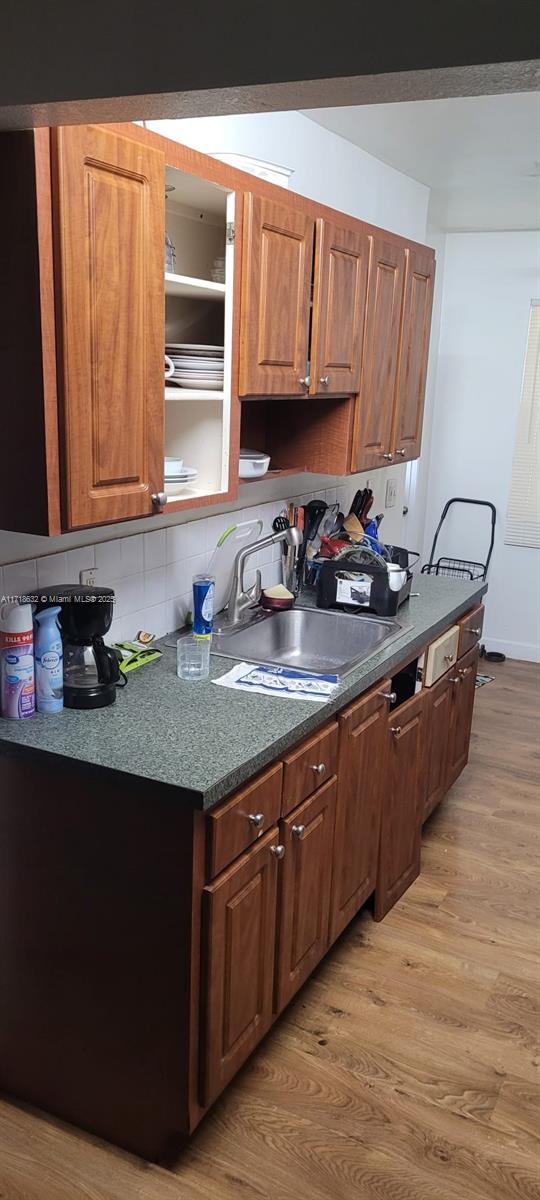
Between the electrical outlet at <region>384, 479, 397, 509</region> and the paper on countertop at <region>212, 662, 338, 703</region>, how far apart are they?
2.09 meters

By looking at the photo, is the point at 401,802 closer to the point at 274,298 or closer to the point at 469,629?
the point at 469,629

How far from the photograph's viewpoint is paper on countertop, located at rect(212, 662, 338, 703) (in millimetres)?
2205

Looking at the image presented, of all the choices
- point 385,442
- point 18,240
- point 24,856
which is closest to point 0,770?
point 24,856

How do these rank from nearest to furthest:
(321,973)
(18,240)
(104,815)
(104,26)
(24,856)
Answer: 1. (104,26)
2. (18,240)
3. (104,815)
4. (24,856)
5. (321,973)

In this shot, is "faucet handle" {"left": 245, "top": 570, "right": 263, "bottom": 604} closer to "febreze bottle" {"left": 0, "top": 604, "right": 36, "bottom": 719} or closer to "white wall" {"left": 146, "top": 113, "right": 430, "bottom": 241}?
"febreze bottle" {"left": 0, "top": 604, "right": 36, "bottom": 719}

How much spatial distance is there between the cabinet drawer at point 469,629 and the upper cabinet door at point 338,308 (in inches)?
38.0

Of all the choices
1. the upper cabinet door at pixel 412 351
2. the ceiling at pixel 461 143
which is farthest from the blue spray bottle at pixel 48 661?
the upper cabinet door at pixel 412 351

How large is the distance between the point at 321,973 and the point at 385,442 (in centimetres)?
178

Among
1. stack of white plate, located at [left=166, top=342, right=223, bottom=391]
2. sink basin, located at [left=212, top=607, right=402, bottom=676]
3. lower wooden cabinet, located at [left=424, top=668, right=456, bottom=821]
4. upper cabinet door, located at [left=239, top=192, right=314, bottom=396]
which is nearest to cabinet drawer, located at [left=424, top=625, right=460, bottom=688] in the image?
lower wooden cabinet, located at [left=424, top=668, right=456, bottom=821]

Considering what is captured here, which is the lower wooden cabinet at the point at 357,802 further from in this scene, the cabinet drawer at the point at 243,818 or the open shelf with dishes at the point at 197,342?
the open shelf with dishes at the point at 197,342

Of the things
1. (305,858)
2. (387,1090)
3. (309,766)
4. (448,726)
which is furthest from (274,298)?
(387,1090)

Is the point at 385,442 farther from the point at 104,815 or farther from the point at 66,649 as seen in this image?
the point at 104,815

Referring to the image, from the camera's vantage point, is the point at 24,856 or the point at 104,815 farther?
the point at 24,856

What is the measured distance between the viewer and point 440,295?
5449 mm
